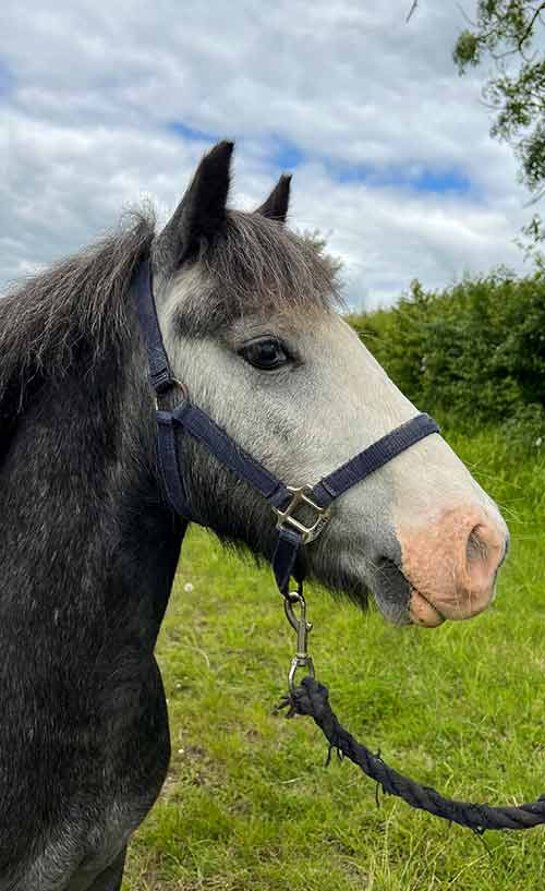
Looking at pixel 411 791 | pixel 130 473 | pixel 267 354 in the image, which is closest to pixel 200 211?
pixel 267 354

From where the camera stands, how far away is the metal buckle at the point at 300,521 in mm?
1779

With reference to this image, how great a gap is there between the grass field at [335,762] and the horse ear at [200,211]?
42.3 inches

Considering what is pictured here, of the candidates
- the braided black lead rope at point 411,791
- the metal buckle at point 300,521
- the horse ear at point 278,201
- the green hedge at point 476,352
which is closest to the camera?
the metal buckle at point 300,521

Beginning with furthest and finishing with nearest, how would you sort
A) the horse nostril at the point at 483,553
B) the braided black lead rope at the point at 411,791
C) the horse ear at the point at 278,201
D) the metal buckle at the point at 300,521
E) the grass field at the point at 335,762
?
1. the grass field at the point at 335,762
2. the horse ear at the point at 278,201
3. the braided black lead rope at the point at 411,791
4. the metal buckle at the point at 300,521
5. the horse nostril at the point at 483,553

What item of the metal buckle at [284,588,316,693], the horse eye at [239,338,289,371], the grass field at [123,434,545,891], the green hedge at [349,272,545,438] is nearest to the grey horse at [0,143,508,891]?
the horse eye at [239,338,289,371]

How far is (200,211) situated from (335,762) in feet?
10.1

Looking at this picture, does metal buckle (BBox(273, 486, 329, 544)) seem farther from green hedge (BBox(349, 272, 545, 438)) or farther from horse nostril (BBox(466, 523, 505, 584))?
green hedge (BBox(349, 272, 545, 438))

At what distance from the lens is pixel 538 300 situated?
8.67 metres

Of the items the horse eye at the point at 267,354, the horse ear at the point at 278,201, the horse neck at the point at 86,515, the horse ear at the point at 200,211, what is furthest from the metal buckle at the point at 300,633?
the horse ear at the point at 278,201

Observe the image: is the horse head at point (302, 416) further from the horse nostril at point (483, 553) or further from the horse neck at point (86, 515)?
the horse neck at point (86, 515)

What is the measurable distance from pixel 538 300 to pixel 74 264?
7511 millimetres

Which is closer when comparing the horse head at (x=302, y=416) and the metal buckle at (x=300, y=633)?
the horse head at (x=302, y=416)

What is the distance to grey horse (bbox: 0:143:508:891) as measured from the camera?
5.88 ft

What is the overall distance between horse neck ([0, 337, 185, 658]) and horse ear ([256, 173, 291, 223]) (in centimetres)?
73
